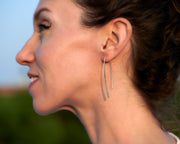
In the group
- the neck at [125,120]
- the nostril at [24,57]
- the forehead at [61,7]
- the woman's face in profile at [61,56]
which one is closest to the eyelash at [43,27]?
the woman's face in profile at [61,56]

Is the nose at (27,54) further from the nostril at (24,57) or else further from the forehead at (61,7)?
the forehead at (61,7)

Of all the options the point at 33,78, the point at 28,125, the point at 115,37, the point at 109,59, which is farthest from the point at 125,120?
the point at 28,125

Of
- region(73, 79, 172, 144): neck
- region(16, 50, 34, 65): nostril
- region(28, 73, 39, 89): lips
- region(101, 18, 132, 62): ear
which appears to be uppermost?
region(101, 18, 132, 62): ear

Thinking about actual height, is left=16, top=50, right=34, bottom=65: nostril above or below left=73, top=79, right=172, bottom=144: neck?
above

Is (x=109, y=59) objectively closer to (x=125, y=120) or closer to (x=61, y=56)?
(x=61, y=56)

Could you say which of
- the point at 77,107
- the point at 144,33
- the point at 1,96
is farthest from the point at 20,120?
the point at 144,33

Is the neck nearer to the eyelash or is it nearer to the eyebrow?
the eyelash

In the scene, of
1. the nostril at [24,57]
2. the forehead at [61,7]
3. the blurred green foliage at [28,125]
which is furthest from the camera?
the blurred green foliage at [28,125]

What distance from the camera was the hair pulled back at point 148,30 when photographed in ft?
6.51

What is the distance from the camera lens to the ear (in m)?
1.96

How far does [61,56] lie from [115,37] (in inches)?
17.8

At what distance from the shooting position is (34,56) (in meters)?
2.17

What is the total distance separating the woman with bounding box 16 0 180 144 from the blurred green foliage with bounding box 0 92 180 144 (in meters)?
4.60

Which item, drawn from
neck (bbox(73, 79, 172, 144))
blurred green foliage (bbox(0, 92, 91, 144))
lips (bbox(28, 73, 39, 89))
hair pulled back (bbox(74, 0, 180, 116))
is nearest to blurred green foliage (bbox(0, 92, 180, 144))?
blurred green foliage (bbox(0, 92, 91, 144))
